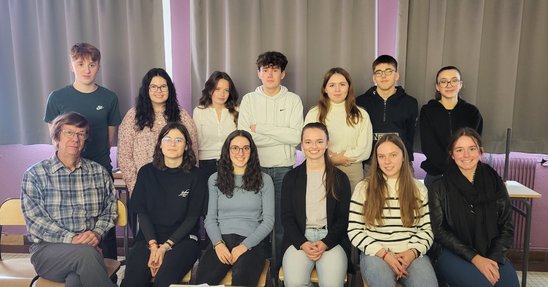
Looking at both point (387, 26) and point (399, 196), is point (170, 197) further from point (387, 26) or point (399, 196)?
point (387, 26)

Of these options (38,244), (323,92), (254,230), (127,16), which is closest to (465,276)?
(254,230)

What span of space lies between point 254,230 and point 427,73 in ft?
5.83

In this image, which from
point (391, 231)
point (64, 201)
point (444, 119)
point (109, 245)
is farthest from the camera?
point (109, 245)

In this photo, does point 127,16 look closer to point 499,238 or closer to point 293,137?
point 293,137

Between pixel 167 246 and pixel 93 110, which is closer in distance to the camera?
pixel 167 246

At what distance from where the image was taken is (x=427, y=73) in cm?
322

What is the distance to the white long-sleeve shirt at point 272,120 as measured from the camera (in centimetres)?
288

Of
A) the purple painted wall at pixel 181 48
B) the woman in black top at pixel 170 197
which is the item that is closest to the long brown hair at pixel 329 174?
the woman in black top at pixel 170 197

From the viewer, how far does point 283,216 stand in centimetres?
256

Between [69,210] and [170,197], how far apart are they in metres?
0.56

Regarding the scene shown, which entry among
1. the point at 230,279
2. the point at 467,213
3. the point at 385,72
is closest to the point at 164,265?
the point at 230,279

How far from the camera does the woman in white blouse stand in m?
2.95

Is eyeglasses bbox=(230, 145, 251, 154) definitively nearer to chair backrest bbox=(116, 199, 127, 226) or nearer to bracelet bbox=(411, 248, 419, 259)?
chair backrest bbox=(116, 199, 127, 226)

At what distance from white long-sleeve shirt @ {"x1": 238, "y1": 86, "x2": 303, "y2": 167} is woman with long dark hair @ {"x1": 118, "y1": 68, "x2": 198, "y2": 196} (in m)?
0.42
